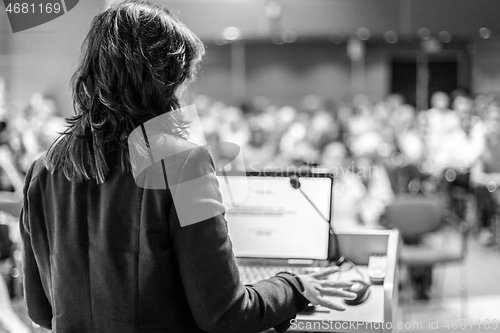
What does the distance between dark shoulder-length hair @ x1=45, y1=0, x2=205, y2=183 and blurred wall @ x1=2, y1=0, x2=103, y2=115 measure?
90 centimetres

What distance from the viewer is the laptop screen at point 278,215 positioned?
6.29 feet

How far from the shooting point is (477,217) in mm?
6422

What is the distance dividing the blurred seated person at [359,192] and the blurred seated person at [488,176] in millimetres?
1427

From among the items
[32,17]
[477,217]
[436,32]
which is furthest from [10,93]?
[436,32]

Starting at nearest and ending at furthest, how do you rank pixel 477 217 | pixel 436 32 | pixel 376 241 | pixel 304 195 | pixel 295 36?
pixel 304 195 → pixel 376 241 → pixel 477 217 → pixel 436 32 → pixel 295 36

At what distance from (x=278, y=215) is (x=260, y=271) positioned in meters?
0.21

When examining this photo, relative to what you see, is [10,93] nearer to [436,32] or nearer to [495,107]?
[495,107]

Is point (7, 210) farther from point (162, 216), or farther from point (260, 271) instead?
point (162, 216)

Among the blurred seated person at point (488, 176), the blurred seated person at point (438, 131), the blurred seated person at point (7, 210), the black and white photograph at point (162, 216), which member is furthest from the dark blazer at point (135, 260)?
the blurred seated person at point (438, 131)

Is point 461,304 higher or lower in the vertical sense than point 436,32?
lower

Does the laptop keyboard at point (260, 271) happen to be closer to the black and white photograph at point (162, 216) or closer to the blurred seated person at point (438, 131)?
the black and white photograph at point (162, 216)

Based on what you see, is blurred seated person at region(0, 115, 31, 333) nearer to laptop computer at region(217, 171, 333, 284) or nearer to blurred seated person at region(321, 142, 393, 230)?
laptop computer at region(217, 171, 333, 284)

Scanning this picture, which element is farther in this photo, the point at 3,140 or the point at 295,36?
the point at 295,36

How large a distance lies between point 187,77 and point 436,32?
8.85 metres
